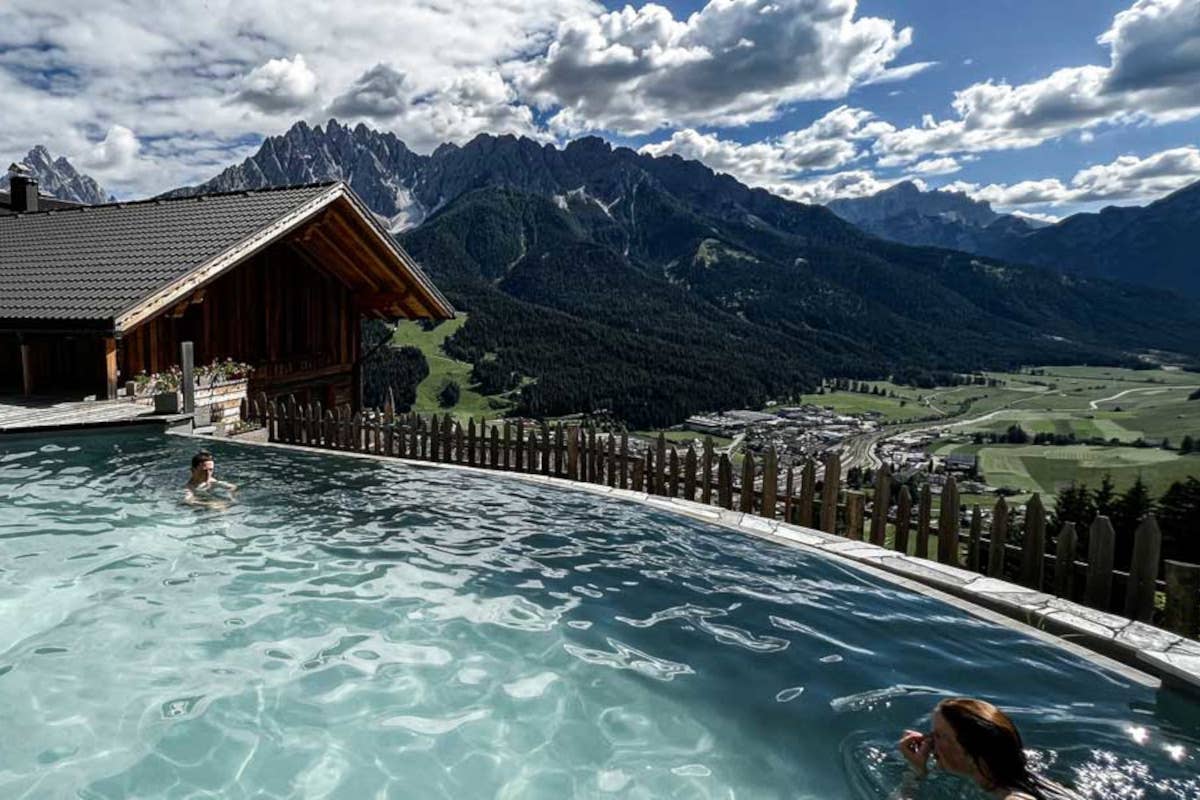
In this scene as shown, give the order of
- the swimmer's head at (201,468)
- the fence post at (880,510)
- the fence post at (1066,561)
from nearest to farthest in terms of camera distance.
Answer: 1. the fence post at (1066,561)
2. the fence post at (880,510)
3. the swimmer's head at (201,468)

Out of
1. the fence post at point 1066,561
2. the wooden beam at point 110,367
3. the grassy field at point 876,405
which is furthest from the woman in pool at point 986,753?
the grassy field at point 876,405

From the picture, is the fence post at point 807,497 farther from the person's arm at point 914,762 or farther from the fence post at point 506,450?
the fence post at point 506,450

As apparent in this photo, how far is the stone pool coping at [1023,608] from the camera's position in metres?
5.20

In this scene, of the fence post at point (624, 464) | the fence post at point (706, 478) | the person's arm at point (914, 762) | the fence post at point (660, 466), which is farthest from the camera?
the fence post at point (624, 464)

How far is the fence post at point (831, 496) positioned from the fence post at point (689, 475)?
1.96 metres

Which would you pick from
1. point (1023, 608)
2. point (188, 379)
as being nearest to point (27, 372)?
point (188, 379)

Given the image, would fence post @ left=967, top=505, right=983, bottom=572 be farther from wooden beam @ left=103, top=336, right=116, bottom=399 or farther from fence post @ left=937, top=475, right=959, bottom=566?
wooden beam @ left=103, top=336, right=116, bottom=399

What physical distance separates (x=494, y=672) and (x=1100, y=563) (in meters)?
5.31

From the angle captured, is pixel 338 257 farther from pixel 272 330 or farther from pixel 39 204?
pixel 39 204

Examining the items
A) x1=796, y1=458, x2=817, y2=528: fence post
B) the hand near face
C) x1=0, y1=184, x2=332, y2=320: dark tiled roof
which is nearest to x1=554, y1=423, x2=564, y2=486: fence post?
x1=796, y1=458, x2=817, y2=528: fence post

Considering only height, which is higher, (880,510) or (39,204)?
(39,204)

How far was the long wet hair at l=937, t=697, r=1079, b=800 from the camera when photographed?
373cm

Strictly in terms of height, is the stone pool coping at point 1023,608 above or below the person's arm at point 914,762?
above

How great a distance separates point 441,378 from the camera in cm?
12269
